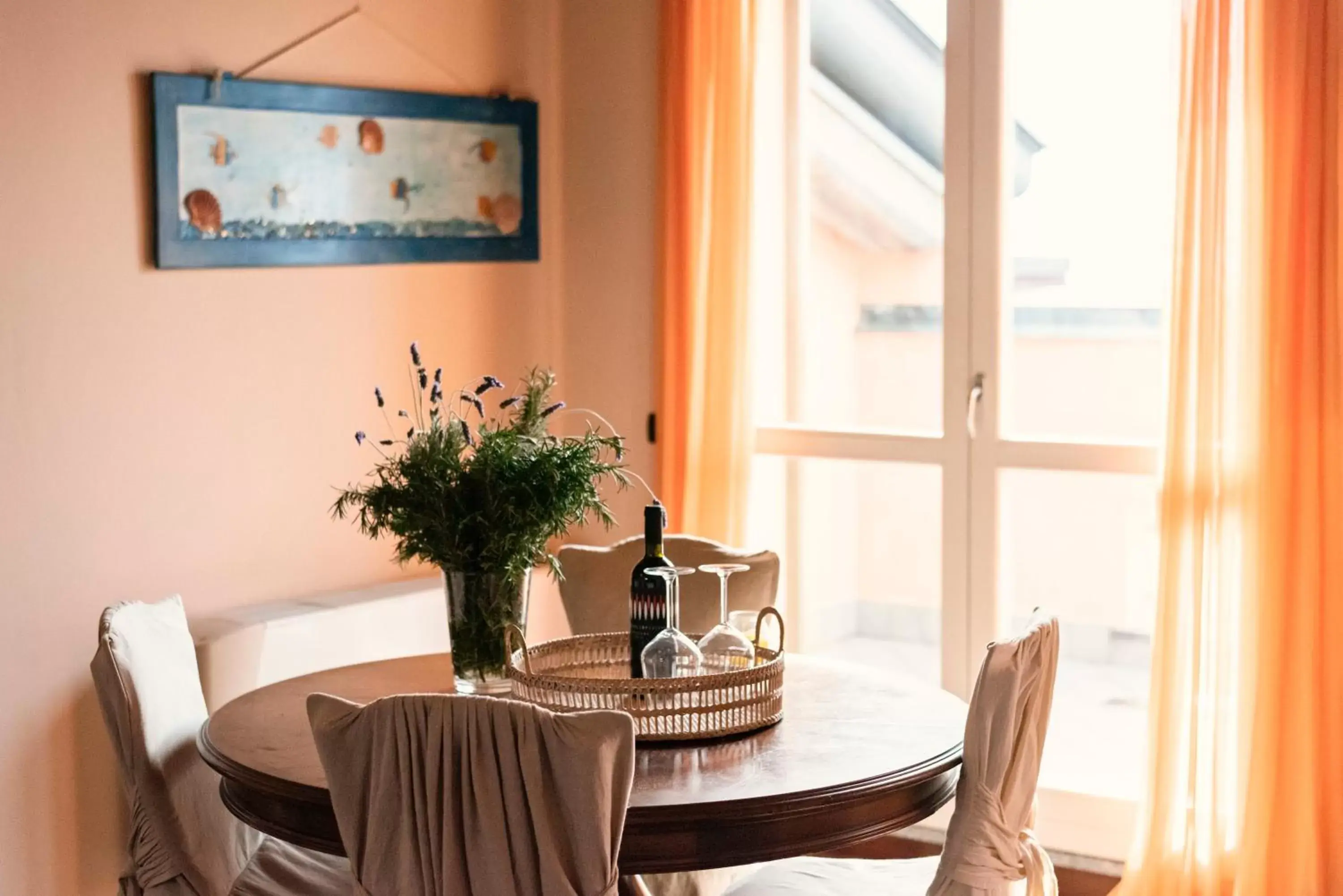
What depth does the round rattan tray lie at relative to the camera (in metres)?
2.45

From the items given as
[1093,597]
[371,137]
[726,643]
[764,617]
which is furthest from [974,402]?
[1093,597]

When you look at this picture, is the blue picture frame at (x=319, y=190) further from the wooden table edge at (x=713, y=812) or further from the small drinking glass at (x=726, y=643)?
the small drinking glass at (x=726, y=643)

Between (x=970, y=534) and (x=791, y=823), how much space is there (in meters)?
1.97

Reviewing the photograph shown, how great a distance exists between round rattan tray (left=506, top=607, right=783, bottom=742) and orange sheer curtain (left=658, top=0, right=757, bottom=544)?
5.75ft

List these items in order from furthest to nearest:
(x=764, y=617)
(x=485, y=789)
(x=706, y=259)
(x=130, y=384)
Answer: (x=706, y=259)
(x=130, y=384)
(x=764, y=617)
(x=485, y=789)

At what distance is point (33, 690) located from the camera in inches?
132

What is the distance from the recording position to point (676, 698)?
246 centimetres

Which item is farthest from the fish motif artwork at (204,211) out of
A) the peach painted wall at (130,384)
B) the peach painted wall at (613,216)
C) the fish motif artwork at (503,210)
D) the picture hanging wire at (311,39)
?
the peach painted wall at (613,216)

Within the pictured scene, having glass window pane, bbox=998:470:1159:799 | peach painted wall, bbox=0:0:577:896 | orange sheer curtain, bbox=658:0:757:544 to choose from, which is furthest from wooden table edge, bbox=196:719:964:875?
glass window pane, bbox=998:470:1159:799

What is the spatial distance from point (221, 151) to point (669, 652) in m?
1.91

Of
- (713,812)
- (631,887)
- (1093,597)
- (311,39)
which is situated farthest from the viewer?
(1093,597)

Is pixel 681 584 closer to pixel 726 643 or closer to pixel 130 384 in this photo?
pixel 726 643

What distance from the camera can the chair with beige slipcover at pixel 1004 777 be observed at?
2.32 m

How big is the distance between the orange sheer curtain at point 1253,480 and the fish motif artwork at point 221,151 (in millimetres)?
2277
